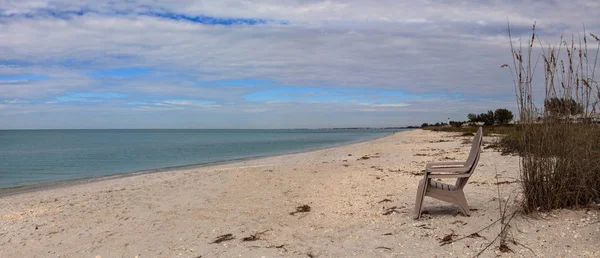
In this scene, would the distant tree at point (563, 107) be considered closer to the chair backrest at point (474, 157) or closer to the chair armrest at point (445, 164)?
the chair backrest at point (474, 157)

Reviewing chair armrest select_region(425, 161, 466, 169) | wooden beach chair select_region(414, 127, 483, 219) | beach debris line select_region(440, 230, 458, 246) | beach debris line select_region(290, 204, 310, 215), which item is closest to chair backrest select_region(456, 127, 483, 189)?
wooden beach chair select_region(414, 127, 483, 219)

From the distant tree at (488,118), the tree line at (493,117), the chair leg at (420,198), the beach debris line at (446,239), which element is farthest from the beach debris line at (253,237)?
the distant tree at (488,118)

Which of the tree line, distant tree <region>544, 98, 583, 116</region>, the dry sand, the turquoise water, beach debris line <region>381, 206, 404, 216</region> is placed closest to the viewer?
the dry sand

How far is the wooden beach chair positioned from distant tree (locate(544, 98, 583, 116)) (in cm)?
84

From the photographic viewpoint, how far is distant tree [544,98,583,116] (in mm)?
5301

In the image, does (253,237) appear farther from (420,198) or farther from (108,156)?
(108,156)

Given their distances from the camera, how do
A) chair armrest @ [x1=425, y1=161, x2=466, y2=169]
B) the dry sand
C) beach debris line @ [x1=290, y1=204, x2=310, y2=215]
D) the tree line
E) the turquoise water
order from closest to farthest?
the dry sand, chair armrest @ [x1=425, y1=161, x2=466, y2=169], beach debris line @ [x1=290, y1=204, x2=310, y2=215], the turquoise water, the tree line

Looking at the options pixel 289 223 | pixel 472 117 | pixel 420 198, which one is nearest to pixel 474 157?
pixel 420 198

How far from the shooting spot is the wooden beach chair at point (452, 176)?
17.7ft

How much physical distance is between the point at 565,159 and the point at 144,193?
8746mm

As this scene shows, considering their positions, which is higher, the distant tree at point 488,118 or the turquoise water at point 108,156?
the distant tree at point 488,118

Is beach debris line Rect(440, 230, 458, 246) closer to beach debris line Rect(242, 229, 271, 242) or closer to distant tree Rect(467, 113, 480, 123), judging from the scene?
beach debris line Rect(242, 229, 271, 242)

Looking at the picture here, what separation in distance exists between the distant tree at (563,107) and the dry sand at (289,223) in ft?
3.94

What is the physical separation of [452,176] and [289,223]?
8.04 feet
